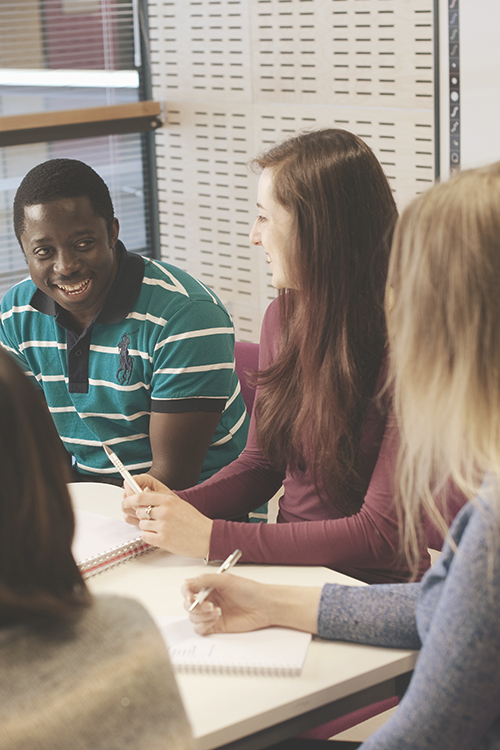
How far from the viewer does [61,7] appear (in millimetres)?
3676

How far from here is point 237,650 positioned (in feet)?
3.77

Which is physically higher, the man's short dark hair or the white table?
the man's short dark hair

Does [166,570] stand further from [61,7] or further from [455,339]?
[61,7]

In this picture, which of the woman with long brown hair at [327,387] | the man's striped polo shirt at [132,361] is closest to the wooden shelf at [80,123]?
the man's striped polo shirt at [132,361]

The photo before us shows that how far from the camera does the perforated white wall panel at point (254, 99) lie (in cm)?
296

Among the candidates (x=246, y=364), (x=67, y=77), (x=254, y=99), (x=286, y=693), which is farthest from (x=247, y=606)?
(x=67, y=77)

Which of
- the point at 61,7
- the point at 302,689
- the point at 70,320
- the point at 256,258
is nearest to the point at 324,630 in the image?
the point at 302,689

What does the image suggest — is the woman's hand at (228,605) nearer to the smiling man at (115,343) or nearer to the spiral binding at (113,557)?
the spiral binding at (113,557)

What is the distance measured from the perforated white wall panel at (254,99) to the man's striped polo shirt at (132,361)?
137 cm

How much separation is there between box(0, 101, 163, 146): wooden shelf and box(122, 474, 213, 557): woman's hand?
249 centimetres

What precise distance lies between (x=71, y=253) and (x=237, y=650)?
3.59 feet

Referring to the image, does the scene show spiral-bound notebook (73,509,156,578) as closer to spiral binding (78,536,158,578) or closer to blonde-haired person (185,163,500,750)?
spiral binding (78,536,158,578)

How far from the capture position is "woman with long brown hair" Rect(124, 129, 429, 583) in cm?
140

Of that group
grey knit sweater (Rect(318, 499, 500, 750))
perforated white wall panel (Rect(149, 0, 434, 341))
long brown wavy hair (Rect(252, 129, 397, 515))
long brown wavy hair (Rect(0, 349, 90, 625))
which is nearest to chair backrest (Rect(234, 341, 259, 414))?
long brown wavy hair (Rect(252, 129, 397, 515))
